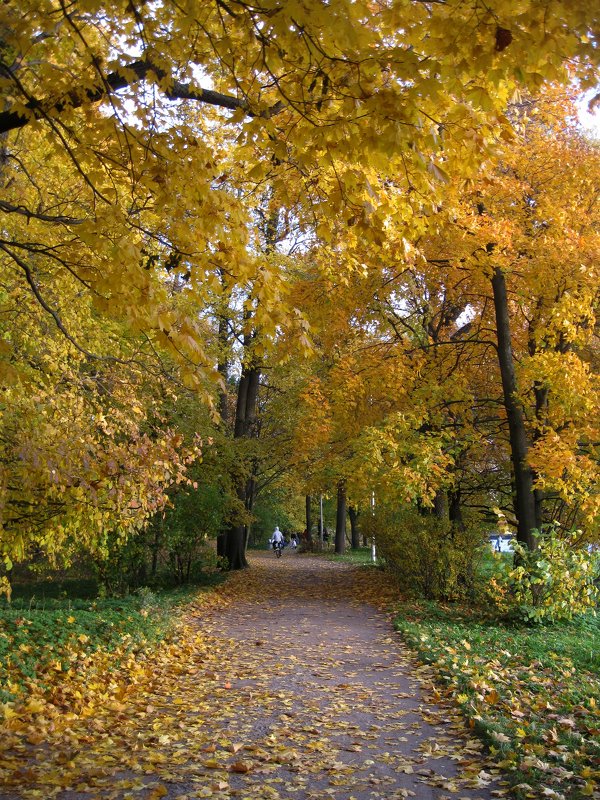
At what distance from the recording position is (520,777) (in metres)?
3.81

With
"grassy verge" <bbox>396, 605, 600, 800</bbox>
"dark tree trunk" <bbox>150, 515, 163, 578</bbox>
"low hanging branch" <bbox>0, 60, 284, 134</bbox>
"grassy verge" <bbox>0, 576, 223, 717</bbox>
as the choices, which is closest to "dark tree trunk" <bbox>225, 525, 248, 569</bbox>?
"dark tree trunk" <bbox>150, 515, 163, 578</bbox>

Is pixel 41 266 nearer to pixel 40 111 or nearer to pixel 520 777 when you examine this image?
pixel 40 111

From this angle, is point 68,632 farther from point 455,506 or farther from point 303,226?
point 455,506

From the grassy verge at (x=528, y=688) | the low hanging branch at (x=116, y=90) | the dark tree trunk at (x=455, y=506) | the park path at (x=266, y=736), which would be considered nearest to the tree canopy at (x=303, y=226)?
the low hanging branch at (x=116, y=90)

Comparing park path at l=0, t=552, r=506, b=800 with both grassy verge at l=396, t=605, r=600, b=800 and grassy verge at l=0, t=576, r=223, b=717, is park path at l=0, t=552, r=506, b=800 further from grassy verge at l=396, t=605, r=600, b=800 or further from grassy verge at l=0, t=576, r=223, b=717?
grassy verge at l=0, t=576, r=223, b=717

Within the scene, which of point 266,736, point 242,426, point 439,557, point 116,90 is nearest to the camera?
point 116,90

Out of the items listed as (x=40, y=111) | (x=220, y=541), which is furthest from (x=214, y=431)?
(x=40, y=111)

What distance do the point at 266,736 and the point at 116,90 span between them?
4750 mm

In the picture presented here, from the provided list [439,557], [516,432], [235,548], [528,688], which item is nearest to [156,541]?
[439,557]

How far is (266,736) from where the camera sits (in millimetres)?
4902

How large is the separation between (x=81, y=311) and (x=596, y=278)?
7.49 meters

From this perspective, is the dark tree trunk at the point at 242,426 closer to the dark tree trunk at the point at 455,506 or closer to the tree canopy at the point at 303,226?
the tree canopy at the point at 303,226

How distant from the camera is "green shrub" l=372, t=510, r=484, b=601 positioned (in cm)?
1171

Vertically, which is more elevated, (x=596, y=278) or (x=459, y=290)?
(x=459, y=290)
